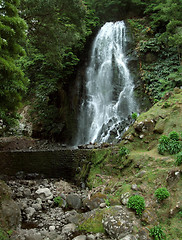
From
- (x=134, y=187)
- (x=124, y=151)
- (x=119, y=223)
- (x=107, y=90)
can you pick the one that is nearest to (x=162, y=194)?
(x=134, y=187)

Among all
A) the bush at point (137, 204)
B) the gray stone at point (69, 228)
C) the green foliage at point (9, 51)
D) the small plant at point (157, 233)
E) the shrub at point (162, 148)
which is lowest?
the gray stone at point (69, 228)

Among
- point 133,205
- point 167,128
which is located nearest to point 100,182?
point 133,205

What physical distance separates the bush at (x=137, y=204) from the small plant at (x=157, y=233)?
1.51ft

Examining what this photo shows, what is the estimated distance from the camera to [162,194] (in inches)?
171

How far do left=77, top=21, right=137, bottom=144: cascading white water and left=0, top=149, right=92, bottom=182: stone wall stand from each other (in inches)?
153

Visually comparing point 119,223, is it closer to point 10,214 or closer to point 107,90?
→ point 10,214

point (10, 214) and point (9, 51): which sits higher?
point (9, 51)

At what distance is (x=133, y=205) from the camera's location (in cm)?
432

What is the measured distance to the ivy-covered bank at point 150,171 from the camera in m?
4.12

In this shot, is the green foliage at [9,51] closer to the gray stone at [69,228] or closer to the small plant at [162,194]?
the gray stone at [69,228]

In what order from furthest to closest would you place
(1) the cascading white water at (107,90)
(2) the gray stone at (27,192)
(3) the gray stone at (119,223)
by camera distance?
(1) the cascading white water at (107,90)
(2) the gray stone at (27,192)
(3) the gray stone at (119,223)

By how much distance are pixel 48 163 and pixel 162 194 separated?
557 cm

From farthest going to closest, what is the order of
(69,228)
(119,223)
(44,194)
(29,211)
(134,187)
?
1. (44,194)
2. (29,211)
3. (134,187)
4. (69,228)
5. (119,223)

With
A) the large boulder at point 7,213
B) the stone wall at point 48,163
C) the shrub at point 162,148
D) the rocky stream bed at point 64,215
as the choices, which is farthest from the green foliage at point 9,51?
the shrub at point 162,148
